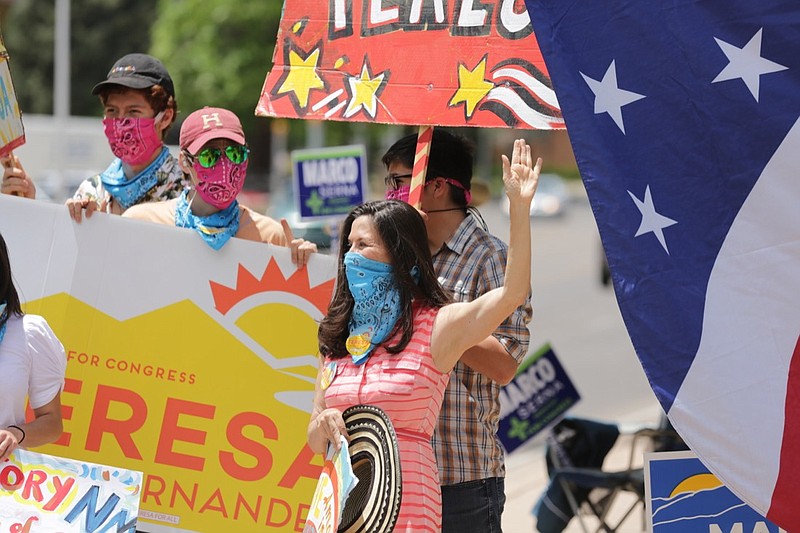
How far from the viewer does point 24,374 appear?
3666 millimetres

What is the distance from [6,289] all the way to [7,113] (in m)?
1.06

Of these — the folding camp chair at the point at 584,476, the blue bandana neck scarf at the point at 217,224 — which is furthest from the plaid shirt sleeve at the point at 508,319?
the folding camp chair at the point at 584,476

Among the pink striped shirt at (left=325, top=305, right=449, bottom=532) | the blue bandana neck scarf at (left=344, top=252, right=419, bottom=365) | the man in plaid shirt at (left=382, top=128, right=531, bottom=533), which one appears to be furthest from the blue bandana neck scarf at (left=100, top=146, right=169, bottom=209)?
the pink striped shirt at (left=325, top=305, right=449, bottom=532)

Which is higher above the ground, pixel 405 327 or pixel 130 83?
pixel 130 83

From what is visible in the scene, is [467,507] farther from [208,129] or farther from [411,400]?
[208,129]

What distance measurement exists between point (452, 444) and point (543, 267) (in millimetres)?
24134

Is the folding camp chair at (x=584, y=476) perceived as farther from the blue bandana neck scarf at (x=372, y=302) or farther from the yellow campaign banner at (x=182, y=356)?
the blue bandana neck scarf at (x=372, y=302)

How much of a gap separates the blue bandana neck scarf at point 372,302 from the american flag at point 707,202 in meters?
0.62

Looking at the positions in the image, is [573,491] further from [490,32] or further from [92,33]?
[92,33]

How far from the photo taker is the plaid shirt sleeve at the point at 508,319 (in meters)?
3.68

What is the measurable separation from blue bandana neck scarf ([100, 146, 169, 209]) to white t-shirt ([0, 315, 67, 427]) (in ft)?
3.68

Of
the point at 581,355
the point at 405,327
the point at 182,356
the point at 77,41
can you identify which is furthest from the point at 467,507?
the point at 77,41

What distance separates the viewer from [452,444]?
148 inches

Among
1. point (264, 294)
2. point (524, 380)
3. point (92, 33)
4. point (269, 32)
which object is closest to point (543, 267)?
point (269, 32)
